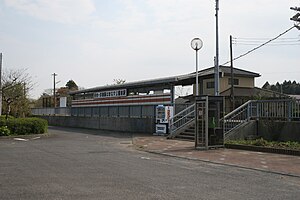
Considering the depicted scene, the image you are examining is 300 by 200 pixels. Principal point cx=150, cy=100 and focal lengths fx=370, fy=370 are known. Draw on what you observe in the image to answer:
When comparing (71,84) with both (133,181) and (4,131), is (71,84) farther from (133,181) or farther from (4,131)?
(133,181)

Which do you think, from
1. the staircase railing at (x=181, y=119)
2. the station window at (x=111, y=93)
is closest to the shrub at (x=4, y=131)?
the staircase railing at (x=181, y=119)

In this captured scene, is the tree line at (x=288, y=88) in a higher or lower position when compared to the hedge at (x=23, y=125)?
higher

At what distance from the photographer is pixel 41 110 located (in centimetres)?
5366

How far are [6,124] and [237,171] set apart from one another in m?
18.2

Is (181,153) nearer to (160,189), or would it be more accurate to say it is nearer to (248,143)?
(248,143)

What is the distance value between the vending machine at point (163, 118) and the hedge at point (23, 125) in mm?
8180

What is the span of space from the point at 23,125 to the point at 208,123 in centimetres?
1378

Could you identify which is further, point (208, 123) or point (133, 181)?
point (208, 123)

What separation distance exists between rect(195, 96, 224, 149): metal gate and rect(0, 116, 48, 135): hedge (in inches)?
521

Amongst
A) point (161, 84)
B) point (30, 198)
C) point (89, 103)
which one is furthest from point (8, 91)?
point (30, 198)

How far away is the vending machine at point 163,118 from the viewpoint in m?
24.8

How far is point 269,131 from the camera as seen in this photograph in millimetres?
18359

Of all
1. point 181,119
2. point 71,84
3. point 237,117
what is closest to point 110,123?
point 181,119

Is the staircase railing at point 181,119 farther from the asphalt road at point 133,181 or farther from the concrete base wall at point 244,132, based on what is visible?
the asphalt road at point 133,181
